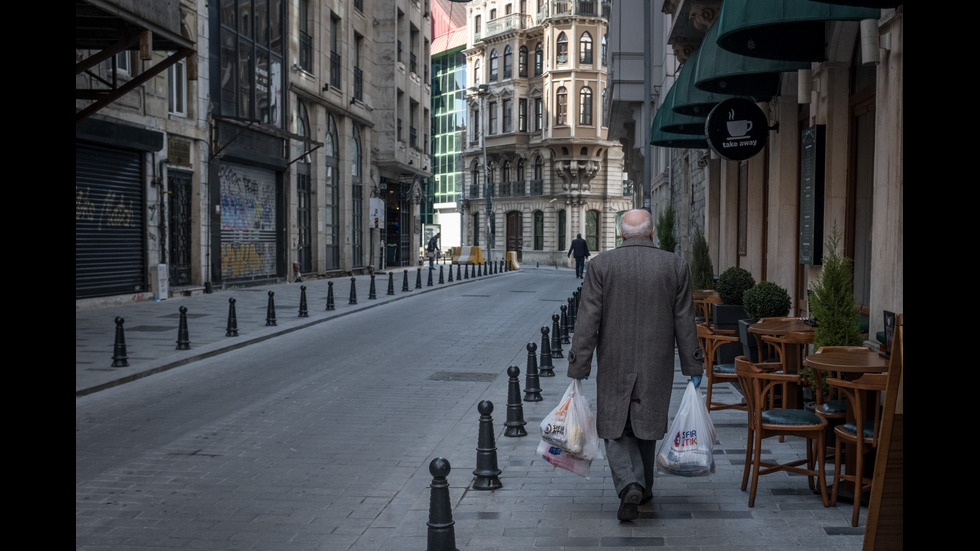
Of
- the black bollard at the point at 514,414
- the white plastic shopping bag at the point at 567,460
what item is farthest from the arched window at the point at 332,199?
the white plastic shopping bag at the point at 567,460

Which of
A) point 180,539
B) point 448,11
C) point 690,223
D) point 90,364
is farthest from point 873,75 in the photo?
point 448,11

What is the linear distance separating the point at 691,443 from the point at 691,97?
8896 millimetres

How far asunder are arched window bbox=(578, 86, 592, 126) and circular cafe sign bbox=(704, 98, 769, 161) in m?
55.2

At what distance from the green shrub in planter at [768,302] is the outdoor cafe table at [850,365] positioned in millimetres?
3793

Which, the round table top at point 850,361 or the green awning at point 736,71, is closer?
the round table top at point 850,361

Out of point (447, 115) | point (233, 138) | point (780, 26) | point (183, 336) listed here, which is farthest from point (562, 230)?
point (780, 26)

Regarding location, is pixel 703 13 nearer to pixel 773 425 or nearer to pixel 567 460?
pixel 773 425

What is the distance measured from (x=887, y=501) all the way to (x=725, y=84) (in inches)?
378

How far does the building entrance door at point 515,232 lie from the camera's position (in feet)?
236

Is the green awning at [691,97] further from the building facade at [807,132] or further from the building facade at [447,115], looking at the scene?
the building facade at [447,115]

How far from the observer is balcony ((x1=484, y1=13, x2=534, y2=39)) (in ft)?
226

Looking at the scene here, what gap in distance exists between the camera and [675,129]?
1662cm

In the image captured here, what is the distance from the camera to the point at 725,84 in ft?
38.9

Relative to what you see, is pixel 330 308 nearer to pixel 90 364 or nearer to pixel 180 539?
pixel 90 364
